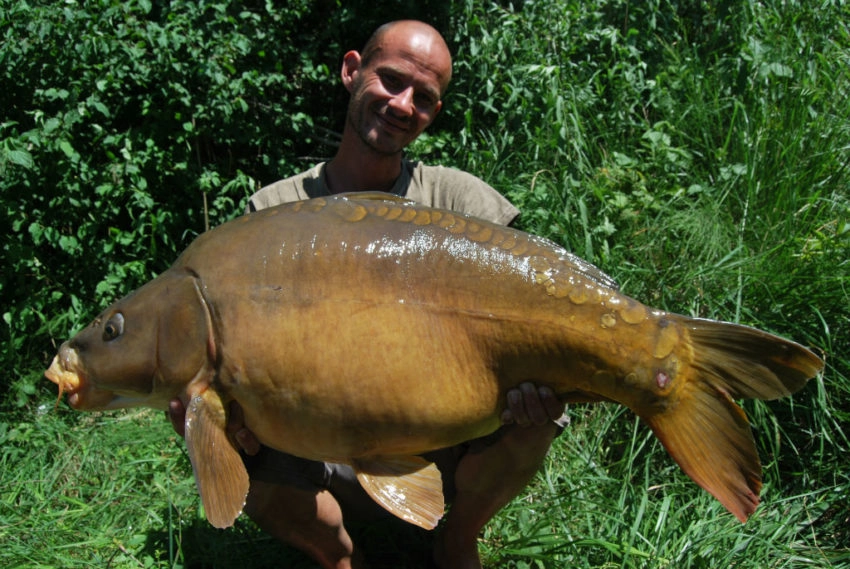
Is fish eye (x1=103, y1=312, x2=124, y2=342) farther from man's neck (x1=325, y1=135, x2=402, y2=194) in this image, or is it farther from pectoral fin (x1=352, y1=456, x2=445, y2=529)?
man's neck (x1=325, y1=135, x2=402, y2=194)

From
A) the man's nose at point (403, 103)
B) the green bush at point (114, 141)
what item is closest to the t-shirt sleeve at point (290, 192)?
the man's nose at point (403, 103)

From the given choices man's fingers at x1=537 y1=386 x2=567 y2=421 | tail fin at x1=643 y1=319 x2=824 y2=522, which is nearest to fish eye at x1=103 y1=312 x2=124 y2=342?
man's fingers at x1=537 y1=386 x2=567 y2=421

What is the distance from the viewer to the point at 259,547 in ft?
7.39

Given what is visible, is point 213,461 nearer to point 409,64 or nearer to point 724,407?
point 724,407

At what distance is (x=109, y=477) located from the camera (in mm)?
2672

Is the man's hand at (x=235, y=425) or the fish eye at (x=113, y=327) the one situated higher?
the fish eye at (x=113, y=327)

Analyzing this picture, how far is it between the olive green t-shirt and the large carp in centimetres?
66

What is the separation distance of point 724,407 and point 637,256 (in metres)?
1.45

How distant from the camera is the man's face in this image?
2229mm

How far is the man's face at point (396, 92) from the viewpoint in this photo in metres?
2.23

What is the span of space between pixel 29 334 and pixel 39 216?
498mm

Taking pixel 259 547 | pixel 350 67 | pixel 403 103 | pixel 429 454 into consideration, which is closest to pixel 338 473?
pixel 429 454

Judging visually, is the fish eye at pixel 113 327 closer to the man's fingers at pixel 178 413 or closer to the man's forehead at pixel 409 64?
the man's fingers at pixel 178 413

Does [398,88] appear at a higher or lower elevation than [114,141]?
higher
